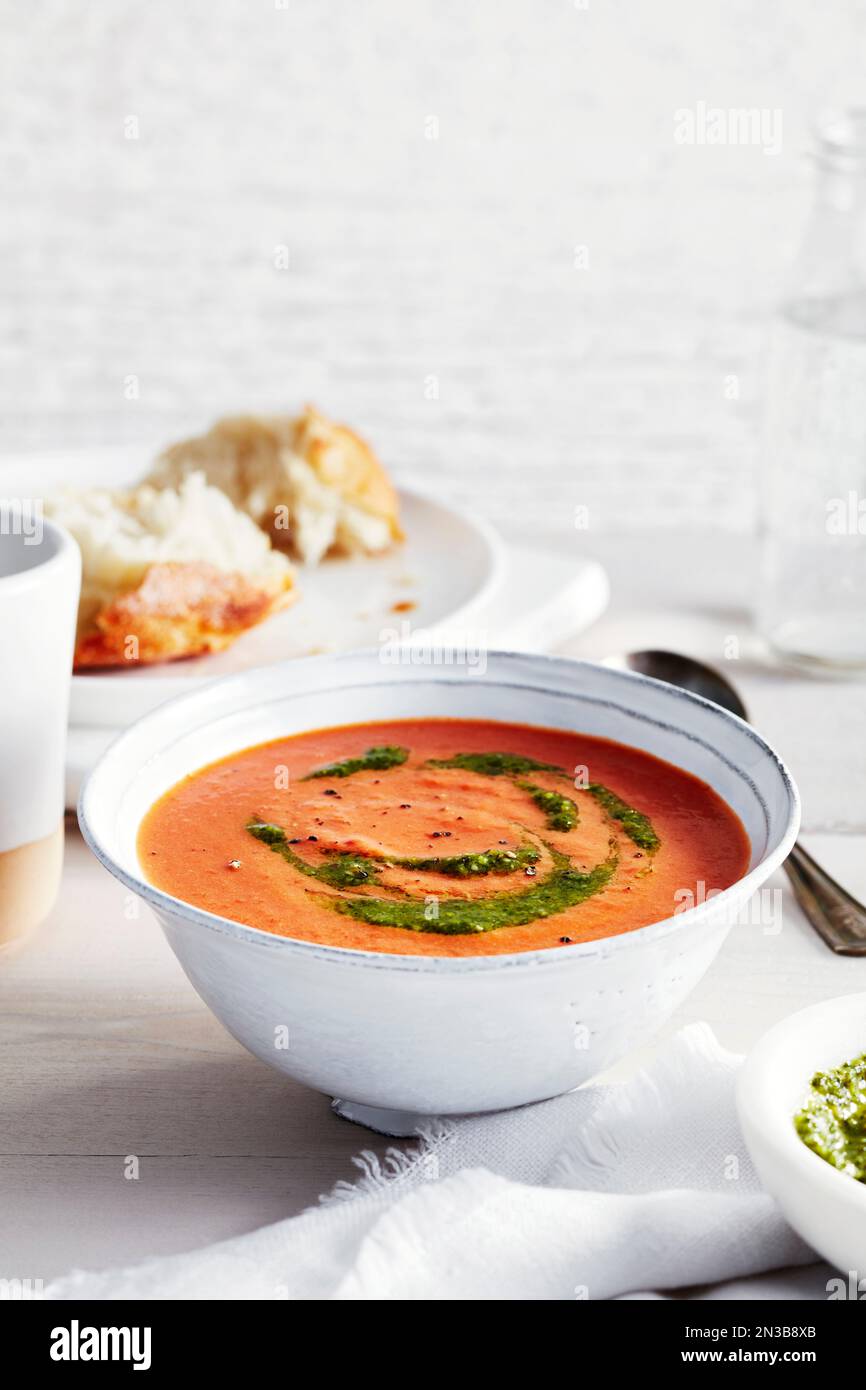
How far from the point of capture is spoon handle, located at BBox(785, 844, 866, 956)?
5.25 feet

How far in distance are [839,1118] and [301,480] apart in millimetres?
1607

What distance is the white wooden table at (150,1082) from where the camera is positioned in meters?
1.23

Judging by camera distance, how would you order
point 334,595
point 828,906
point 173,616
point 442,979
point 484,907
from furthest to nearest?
1. point 334,595
2. point 173,616
3. point 828,906
4. point 484,907
5. point 442,979

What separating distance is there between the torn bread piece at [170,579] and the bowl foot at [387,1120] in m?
0.94

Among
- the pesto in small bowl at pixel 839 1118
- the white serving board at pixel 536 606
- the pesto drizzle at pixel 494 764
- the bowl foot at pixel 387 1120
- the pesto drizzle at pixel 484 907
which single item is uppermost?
the pesto drizzle at pixel 494 764

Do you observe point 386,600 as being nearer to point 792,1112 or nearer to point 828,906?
point 828,906

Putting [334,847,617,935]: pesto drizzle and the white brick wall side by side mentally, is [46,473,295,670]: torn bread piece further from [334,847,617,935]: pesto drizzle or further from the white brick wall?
the white brick wall

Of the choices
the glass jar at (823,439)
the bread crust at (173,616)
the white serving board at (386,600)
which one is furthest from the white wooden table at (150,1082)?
the glass jar at (823,439)

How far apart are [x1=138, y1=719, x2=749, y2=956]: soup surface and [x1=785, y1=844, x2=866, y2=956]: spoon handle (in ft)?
0.92

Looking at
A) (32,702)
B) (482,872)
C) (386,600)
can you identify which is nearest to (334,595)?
(386,600)

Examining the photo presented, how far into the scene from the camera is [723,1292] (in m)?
1.13

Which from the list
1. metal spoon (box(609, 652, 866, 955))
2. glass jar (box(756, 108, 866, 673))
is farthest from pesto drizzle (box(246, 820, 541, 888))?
glass jar (box(756, 108, 866, 673))

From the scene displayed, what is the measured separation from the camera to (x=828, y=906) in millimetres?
1651

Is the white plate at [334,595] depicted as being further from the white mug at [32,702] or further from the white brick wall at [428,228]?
the white brick wall at [428,228]
